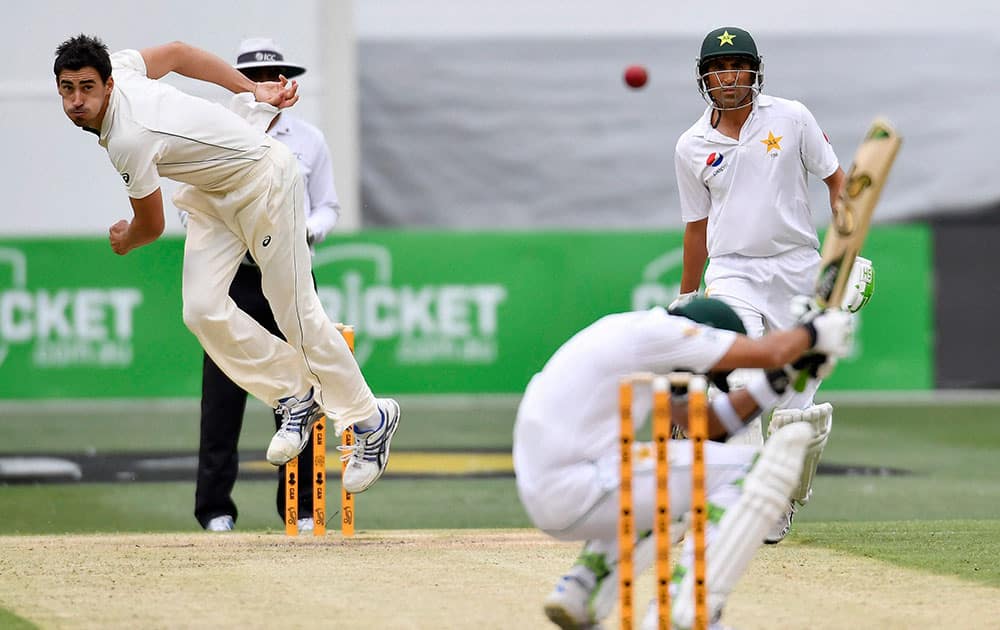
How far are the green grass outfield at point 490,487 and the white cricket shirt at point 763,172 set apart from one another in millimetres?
1129

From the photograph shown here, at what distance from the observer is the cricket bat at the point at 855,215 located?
446 centimetres

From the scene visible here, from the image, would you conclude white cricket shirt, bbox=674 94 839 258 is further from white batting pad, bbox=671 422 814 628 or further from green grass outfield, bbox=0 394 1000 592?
white batting pad, bbox=671 422 814 628

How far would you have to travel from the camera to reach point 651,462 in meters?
4.41

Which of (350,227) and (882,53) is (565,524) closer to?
(350,227)

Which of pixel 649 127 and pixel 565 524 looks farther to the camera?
pixel 649 127

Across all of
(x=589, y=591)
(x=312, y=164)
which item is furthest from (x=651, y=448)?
(x=312, y=164)

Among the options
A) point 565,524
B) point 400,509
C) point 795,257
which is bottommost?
point 400,509

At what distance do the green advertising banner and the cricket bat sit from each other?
8268 millimetres

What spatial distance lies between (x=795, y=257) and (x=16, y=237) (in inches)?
319

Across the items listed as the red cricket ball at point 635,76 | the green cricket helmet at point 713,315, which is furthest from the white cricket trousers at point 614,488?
the red cricket ball at point 635,76

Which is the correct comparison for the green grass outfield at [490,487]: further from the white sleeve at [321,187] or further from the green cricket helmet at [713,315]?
the green cricket helmet at [713,315]

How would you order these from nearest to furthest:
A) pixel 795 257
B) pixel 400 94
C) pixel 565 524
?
pixel 565 524
pixel 795 257
pixel 400 94

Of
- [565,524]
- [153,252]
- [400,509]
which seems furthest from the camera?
[153,252]

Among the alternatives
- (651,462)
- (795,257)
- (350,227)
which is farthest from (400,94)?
(651,462)
